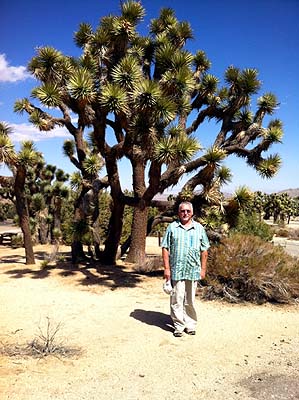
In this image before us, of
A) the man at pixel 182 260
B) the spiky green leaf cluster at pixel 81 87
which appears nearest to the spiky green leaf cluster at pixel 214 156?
the spiky green leaf cluster at pixel 81 87

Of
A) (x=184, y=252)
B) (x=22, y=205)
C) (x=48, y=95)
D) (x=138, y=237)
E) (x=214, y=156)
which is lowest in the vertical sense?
(x=184, y=252)

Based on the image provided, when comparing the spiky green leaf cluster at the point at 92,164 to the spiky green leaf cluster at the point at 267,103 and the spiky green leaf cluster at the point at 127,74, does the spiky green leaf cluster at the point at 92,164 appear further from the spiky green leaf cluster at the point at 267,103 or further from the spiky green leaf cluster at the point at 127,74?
the spiky green leaf cluster at the point at 267,103

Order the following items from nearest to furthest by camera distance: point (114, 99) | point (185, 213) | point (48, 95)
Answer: point (185, 213)
point (114, 99)
point (48, 95)

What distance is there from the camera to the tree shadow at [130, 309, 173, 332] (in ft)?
18.1

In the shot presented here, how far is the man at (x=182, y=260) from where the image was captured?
16.6ft

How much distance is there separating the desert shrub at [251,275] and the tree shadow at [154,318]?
4.23 ft

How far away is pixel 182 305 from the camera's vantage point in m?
5.12

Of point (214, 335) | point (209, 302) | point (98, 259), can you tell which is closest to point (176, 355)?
point (214, 335)

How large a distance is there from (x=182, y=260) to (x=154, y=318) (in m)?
1.37

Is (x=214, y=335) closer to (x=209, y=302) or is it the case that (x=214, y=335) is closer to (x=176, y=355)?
(x=176, y=355)

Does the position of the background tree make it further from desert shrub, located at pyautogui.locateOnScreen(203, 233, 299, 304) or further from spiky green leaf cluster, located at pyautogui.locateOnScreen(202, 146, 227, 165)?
desert shrub, located at pyautogui.locateOnScreen(203, 233, 299, 304)

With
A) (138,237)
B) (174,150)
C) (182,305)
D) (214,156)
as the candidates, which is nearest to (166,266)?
(182,305)

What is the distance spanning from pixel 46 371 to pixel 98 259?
7300 mm

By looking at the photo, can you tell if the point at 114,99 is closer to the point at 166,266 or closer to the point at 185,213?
the point at 185,213
